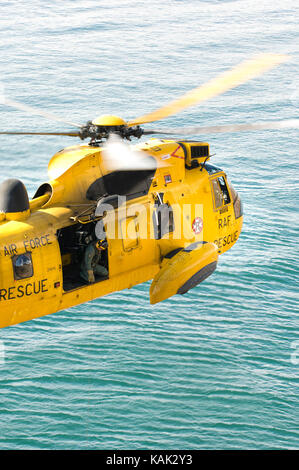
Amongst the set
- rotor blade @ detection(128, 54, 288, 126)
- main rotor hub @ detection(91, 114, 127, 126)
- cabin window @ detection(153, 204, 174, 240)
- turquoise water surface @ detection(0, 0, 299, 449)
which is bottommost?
turquoise water surface @ detection(0, 0, 299, 449)

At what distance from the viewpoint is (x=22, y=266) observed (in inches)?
603

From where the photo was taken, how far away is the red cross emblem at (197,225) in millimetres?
18969

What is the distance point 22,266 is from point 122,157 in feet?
13.3

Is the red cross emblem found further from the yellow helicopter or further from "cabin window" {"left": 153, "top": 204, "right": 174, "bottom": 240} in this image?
"cabin window" {"left": 153, "top": 204, "right": 174, "bottom": 240}

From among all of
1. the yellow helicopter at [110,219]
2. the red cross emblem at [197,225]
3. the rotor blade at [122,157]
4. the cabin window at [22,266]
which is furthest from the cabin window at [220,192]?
the cabin window at [22,266]

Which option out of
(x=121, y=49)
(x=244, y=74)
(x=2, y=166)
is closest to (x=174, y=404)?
(x=244, y=74)

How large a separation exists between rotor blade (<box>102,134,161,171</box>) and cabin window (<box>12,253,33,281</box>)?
3.45 m

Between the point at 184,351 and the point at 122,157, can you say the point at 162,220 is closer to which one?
the point at 122,157

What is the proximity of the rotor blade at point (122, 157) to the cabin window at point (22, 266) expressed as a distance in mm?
3449

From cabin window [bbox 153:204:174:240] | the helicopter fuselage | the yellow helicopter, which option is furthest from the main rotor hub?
cabin window [bbox 153:204:174:240]

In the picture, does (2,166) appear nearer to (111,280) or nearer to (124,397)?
(124,397)

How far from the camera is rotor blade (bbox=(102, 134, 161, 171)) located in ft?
54.7

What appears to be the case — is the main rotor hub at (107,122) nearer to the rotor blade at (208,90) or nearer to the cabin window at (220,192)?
the rotor blade at (208,90)

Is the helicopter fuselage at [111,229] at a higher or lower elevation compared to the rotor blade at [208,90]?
lower
